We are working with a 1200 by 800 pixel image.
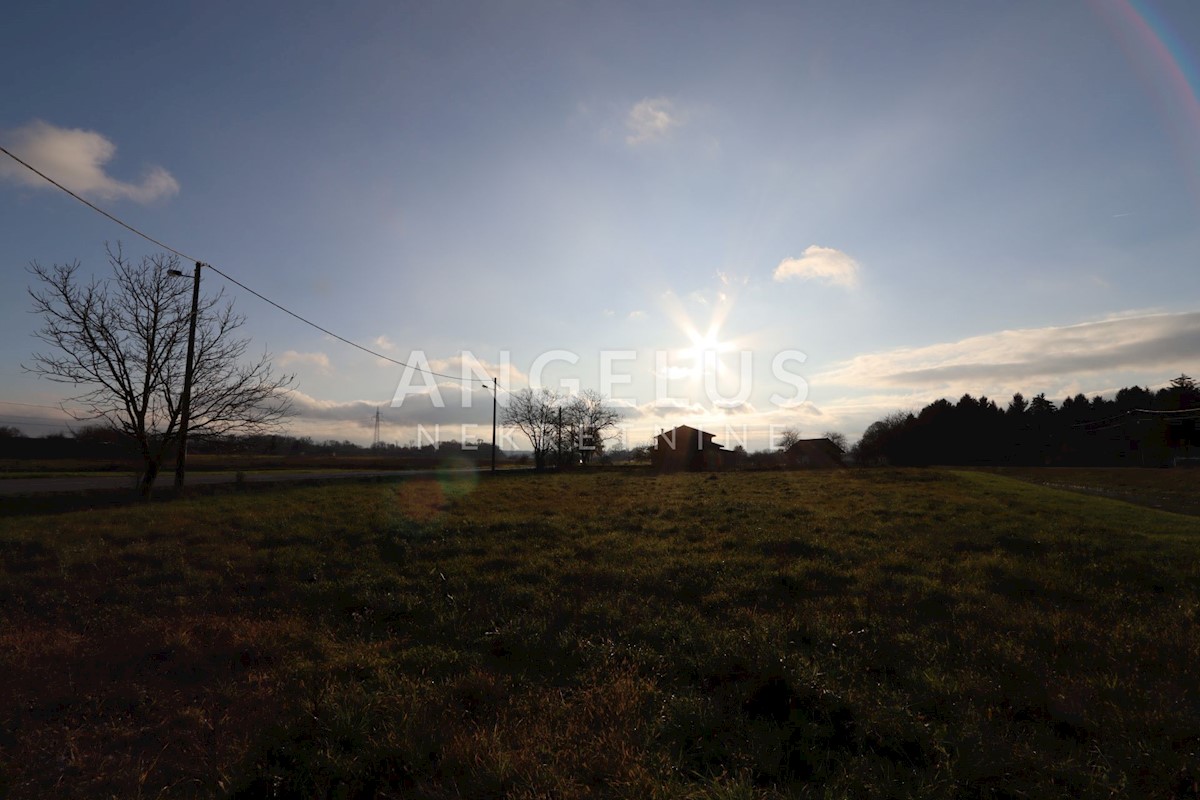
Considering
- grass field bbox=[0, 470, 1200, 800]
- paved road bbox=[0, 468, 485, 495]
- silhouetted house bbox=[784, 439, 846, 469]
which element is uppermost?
silhouetted house bbox=[784, 439, 846, 469]

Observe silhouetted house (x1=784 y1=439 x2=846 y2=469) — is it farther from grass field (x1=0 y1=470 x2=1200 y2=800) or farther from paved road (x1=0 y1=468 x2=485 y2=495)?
grass field (x1=0 y1=470 x2=1200 y2=800)

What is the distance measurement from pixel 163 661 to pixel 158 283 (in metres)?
17.6

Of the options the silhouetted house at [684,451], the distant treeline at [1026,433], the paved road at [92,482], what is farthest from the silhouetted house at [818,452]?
the paved road at [92,482]

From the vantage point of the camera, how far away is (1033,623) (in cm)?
649

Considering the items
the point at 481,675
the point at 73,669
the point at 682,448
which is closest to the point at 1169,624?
the point at 481,675

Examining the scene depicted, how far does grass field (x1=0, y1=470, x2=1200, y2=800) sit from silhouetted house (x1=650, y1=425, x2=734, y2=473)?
50.3 meters

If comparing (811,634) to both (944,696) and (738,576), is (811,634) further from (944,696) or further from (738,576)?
(738,576)

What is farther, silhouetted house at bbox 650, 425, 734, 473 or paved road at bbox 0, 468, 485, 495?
silhouetted house at bbox 650, 425, 734, 473

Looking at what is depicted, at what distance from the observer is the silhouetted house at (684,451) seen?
202ft

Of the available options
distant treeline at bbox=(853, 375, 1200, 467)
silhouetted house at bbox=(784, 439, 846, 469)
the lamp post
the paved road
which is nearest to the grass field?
the lamp post

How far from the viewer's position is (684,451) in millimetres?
62281

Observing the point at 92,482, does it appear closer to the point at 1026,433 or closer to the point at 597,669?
the point at 597,669

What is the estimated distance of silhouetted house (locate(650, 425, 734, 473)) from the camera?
61562 millimetres

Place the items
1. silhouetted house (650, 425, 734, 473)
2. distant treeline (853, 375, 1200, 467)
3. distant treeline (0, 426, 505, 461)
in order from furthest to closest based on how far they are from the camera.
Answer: distant treeline (853, 375, 1200, 467), silhouetted house (650, 425, 734, 473), distant treeline (0, 426, 505, 461)
